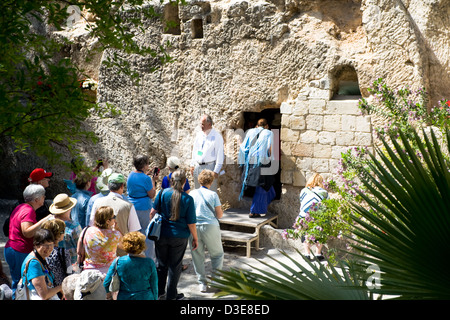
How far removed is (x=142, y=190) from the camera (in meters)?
6.09

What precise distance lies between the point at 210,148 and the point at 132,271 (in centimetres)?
376

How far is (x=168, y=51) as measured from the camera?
870cm

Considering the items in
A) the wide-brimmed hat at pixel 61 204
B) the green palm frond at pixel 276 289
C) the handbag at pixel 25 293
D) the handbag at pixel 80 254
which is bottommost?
the handbag at pixel 25 293

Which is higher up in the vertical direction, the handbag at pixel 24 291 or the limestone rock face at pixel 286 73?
the limestone rock face at pixel 286 73

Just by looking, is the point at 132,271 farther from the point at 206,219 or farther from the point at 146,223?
the point at 146,223

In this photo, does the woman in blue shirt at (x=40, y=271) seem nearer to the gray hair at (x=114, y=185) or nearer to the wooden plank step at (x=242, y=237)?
the gray hair at (x=114, y=185)

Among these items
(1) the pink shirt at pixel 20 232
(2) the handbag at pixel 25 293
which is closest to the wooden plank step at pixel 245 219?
(1) the pink shirt at pixel 20 232

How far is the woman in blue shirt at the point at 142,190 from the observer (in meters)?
6.04

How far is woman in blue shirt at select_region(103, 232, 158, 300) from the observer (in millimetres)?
4062

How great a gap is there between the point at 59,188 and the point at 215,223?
5.40m

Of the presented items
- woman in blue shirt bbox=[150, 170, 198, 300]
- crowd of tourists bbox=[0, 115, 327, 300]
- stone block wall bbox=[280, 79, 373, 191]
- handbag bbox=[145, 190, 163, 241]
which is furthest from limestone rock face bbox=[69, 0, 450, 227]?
handbag bbox=[145, 190, 163, 241]

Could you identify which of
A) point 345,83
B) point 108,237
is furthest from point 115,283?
point 345,83

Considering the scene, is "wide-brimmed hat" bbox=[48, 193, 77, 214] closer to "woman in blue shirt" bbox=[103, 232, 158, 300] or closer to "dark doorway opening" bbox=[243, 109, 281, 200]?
"woman in blue shirt" bbox=[103, 232, 158, 300]

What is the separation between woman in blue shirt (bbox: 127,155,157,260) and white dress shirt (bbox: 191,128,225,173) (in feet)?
5.41
